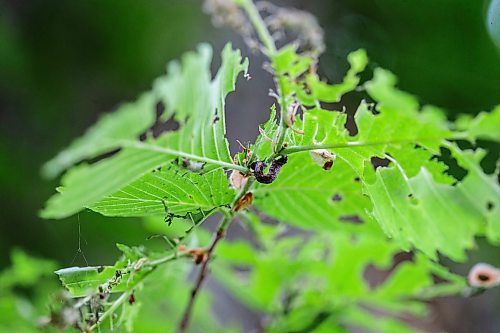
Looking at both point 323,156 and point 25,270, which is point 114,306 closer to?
point 323,156

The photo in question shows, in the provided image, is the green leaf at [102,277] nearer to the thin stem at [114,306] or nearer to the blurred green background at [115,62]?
the thin stem at [114,306]

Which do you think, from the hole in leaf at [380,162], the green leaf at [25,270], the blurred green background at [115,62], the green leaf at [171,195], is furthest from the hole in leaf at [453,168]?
the blurred green background at [115,62]

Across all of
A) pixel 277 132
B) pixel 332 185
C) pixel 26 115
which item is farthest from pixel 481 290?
pixel 26 115

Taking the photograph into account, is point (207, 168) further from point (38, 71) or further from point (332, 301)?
point (38, 71)

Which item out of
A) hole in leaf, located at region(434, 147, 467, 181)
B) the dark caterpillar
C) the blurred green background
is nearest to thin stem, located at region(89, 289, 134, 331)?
the dark caterpillar

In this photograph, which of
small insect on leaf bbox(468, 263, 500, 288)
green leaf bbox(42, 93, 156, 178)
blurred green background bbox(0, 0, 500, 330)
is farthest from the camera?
blurred green background bbox(0, 0, 500, 330)

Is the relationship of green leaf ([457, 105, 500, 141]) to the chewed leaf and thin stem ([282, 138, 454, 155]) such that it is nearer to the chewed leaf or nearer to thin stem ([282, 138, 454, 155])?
thin stem ([282, 138, 454, 155])
